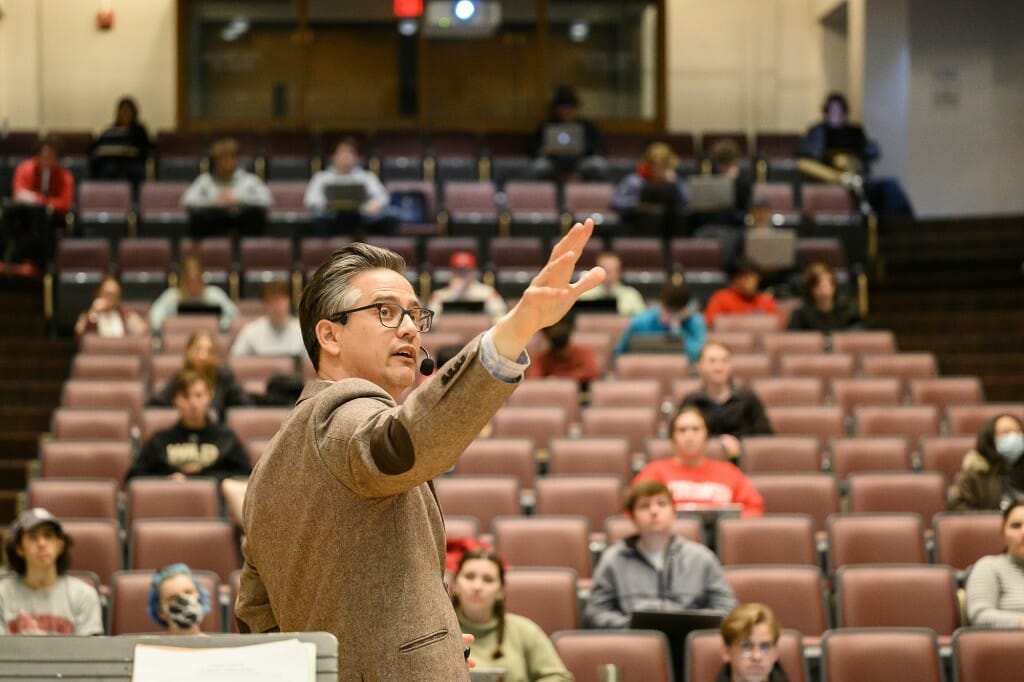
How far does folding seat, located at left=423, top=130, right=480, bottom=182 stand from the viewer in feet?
40.9

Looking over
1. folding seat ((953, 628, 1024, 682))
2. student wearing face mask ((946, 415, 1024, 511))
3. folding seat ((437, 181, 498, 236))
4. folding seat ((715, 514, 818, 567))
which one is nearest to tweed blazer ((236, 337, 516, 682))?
folding seat ((953, 628, 1024, 682))

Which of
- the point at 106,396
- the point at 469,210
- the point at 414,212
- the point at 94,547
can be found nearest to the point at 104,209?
the point at 414,212

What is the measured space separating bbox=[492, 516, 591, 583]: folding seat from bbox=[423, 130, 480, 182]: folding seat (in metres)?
6.96

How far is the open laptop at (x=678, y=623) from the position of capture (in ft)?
16.6

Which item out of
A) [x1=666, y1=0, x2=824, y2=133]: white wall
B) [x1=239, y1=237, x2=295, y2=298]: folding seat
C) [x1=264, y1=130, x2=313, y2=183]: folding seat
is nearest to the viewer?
[x1=239, y1=237, x2=295, y2=298]: folding seat

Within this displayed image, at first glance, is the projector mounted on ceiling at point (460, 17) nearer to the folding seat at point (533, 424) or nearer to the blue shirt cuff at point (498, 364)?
the folding seat at point (533, 424)

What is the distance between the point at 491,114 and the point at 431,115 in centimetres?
58

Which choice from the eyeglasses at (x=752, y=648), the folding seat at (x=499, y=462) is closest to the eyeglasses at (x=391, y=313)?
the eyeglasses at (x=752, y=648)

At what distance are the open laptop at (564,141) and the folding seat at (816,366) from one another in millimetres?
4571

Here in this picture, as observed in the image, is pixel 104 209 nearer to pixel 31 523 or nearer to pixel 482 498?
pixel 482 498

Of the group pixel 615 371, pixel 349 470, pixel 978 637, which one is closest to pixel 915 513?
pixel 978 637

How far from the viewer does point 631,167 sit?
12.5 metres

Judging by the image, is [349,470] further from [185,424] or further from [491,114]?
[491,114]

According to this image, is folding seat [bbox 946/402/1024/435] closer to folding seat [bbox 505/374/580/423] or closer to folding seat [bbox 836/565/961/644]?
folding seat [bbox 505/374/580/423]
